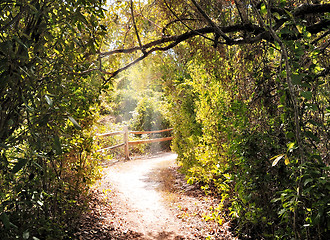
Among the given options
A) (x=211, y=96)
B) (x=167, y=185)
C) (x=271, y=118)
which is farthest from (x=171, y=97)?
(x=271, y=118)

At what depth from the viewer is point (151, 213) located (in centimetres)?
504

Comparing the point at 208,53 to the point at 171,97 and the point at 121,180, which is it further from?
the point at 121,180

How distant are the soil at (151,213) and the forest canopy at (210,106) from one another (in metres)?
0.37

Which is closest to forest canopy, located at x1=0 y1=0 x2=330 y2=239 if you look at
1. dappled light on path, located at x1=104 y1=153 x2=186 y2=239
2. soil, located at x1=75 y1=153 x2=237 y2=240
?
soil, located at x1=75 y1=153 x2=237 y2=240

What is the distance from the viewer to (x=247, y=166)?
3016 mm

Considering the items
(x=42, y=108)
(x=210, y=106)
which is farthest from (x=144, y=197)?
(x=42, y=108)

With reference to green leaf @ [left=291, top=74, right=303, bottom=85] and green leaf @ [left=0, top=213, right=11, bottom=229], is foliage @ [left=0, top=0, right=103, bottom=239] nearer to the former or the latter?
green leaf @ [left=0, top=213, right=11, bottom=229]

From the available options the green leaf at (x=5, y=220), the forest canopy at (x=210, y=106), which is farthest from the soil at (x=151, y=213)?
the green leaf at (x=5, y=220)

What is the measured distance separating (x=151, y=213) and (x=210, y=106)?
89.2 inches

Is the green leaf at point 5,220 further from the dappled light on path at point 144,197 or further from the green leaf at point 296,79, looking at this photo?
the dappled light on path at point 144,197

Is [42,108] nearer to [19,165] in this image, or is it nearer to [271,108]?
[19,165]

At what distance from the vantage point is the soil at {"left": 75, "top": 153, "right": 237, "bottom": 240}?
13.2ft

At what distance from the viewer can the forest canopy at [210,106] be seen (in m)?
1.59

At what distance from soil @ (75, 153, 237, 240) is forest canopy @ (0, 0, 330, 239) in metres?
0.37
